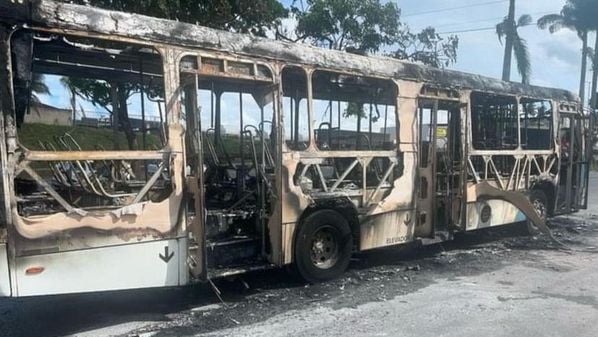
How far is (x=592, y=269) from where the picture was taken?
7695 mm

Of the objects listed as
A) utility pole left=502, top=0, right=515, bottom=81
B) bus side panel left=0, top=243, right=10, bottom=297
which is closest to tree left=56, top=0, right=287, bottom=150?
bus side panel left=0, top=243, right=10, bottom=297

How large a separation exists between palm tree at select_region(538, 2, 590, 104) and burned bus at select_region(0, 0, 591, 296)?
104ft

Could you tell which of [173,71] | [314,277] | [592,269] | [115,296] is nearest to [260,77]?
[173,71]

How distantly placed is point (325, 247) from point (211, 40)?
2799 millimetres

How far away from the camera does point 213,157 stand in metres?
7.21

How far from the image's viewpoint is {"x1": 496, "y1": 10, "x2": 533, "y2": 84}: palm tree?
86.0 feet

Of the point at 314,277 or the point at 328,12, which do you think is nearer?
the point at 314,277

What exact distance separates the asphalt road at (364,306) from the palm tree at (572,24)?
110ft

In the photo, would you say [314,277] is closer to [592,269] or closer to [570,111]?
[592,269]

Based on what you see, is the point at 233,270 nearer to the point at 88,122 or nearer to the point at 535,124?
the point at 88,122

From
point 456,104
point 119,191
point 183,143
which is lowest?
point 119,191

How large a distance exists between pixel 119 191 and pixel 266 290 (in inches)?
77.5

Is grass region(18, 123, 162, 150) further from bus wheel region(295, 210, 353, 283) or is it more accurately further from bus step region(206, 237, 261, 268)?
bus wheel region(295, 210, 353, 283)

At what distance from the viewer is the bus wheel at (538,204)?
409 inches
